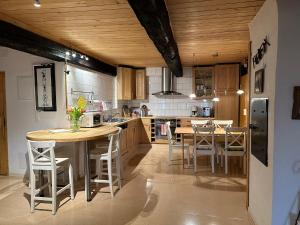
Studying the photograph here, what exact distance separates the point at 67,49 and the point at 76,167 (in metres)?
1.93

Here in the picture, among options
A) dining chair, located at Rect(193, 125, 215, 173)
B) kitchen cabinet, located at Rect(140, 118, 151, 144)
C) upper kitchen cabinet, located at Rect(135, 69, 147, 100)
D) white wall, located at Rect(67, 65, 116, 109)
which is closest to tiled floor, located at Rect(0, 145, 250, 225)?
dining chair, located at Rect(193, 125, 215, 173)

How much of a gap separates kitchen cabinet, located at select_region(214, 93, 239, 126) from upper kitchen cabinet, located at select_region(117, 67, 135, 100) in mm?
2362

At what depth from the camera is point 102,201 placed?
305 centimetres

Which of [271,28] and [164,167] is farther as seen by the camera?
[164,167]

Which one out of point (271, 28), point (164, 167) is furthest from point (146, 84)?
point (271, 28)

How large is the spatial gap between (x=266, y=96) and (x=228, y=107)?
13.4 feet

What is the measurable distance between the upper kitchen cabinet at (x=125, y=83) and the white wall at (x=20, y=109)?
2540mm

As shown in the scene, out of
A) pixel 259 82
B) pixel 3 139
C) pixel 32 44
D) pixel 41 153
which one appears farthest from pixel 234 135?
pixel 3 139

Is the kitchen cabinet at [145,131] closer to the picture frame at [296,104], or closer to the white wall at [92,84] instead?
the white wall at [92,84]

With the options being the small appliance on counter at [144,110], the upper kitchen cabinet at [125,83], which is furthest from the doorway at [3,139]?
the small appliance on counter at [144,110]

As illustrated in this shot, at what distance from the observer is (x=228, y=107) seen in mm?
5965

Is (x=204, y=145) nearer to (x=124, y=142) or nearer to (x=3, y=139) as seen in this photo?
(x=124, y=142)

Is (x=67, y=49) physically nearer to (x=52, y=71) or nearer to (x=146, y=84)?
(x=52, y=71)

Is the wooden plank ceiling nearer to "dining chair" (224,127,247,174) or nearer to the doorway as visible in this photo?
"dining chair" (224,127,247,174)
